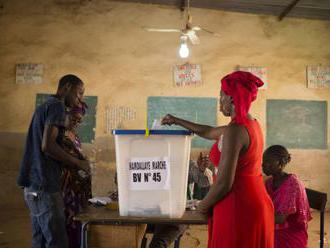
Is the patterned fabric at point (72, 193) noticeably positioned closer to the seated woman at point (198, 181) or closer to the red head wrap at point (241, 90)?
the red head wrap at point (241, 90)

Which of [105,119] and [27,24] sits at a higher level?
Answer: [27,24]

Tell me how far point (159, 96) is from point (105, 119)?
2.98 feet

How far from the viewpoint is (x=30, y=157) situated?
2.47m

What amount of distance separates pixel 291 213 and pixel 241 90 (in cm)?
99

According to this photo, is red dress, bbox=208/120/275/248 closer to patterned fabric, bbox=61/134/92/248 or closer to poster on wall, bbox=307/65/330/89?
patterned fabric, bbox=61/134/92/248

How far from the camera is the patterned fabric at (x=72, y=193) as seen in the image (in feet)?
8.91

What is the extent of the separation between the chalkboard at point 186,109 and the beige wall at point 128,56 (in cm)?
11

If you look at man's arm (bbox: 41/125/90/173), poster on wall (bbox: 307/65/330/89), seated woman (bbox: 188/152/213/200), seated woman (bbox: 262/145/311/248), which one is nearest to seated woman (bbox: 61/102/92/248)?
man's arm (bbox: 41/125/90/173)

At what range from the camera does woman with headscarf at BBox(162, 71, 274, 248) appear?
1.99 meters

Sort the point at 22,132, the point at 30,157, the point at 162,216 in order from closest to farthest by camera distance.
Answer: the point at 162,216, the point at 30,157, the point at 22,132

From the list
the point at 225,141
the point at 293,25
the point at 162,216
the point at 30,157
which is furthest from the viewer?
the point at 293,25

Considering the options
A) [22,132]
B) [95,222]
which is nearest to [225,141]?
[95,222]

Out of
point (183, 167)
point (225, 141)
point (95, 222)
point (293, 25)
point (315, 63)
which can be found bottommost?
point (95, 222)

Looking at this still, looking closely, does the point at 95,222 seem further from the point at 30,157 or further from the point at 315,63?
the point at 315,63
